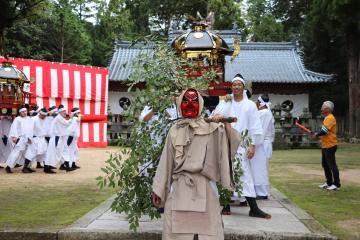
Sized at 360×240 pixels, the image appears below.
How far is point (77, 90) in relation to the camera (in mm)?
19219

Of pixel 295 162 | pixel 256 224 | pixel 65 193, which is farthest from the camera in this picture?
pixel 295 162

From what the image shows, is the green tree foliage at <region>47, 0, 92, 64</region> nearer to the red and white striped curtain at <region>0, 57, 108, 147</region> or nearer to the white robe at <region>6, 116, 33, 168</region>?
the red and white striped curtain at <region>0, 57, 108, 147</region>

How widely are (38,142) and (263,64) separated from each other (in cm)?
1862

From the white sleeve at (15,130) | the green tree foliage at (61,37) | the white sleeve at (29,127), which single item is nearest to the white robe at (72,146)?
the white sleeve at (29,127)

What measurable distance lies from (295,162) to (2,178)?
8.93m

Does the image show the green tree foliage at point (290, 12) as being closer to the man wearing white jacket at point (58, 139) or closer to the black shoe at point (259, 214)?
the man wearing white jacket at point (58, 139)

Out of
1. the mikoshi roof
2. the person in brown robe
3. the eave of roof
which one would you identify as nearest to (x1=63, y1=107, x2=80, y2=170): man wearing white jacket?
the person in brown robe

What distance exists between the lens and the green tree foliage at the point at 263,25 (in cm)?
3306

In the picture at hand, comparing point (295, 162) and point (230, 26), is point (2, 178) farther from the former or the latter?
point (230, 26)

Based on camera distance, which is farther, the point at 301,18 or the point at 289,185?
the point at 301,18

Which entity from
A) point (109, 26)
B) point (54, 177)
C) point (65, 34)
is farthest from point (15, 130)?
point (109, 26)

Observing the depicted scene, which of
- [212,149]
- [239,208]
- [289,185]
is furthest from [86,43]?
[212,149]

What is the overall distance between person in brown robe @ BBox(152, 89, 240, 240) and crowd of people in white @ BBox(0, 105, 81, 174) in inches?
315

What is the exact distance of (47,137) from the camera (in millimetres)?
11820
